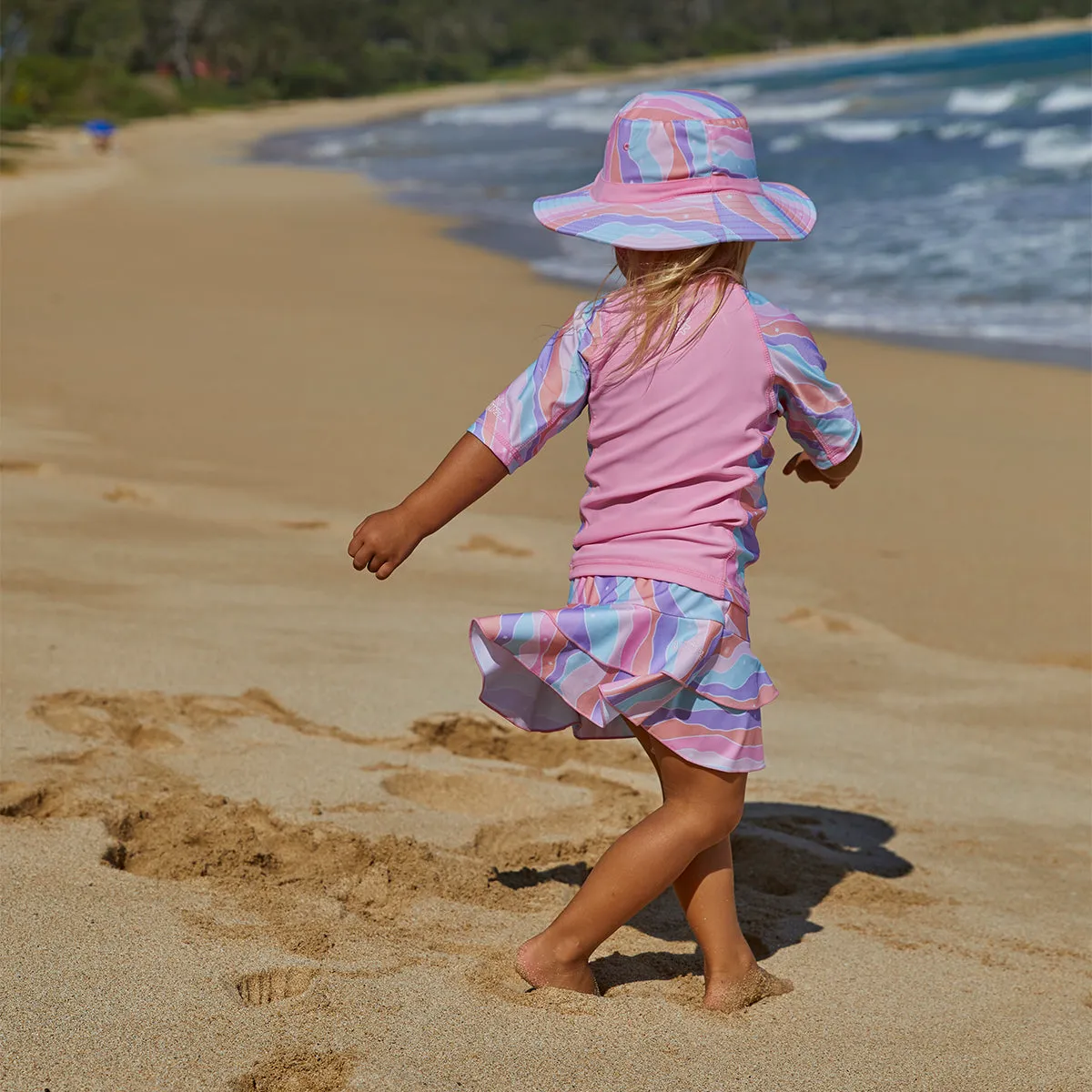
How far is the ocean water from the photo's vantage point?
34.0 ft

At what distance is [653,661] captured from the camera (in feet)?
7.59

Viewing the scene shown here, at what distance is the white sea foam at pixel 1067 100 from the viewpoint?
25.6 metres

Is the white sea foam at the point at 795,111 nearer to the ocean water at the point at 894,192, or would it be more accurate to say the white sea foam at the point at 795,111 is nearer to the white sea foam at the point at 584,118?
the ocean water at the point at 894,192

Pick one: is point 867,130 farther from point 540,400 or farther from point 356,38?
point 356,38

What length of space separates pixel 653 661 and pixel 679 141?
830 millimetres

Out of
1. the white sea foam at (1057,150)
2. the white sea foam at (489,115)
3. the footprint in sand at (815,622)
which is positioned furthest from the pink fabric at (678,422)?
the white sea foam at (489,115)

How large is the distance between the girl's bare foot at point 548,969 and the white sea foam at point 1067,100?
2530 cm

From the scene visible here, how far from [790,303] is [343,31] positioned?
72.4 metres

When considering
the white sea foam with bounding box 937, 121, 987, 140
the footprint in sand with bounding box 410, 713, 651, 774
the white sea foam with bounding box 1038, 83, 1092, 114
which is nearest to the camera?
the footprint in sand with bounding box 410, 713, 651, 774

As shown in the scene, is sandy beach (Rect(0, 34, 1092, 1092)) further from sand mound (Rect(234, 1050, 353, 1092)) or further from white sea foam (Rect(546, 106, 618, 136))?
white sea foam (Rect(546, 106, 618, 136))

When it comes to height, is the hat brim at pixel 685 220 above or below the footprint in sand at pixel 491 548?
above

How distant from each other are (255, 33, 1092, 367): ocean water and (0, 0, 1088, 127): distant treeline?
12.8 metres

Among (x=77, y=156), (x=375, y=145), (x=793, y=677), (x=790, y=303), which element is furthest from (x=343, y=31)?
(x=793, y=677)

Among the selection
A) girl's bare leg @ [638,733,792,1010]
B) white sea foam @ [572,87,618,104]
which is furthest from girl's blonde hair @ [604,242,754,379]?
white sea foam @ [572,87,618,104]
